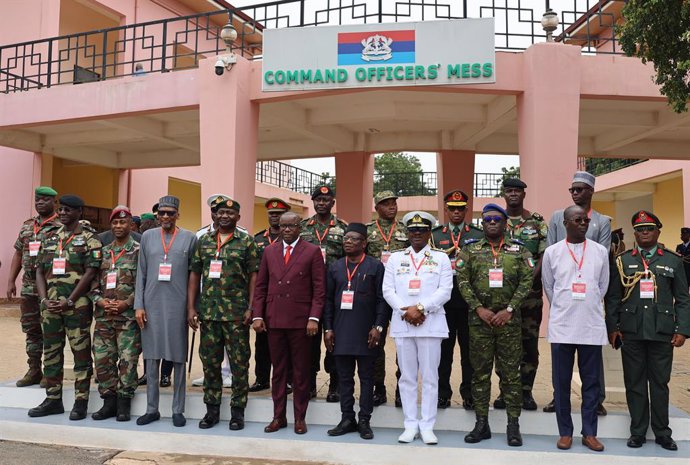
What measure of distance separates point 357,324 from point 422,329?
20.0 inches

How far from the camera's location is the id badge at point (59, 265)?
505 centimetres

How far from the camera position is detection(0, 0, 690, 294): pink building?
8773 millimetres

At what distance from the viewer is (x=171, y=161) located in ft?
50.2

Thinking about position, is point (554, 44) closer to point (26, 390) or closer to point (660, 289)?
point (660, 289)

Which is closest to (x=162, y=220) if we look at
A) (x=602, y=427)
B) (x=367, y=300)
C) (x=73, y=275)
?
(x=73, y=275)

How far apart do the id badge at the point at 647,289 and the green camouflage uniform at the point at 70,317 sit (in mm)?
4496

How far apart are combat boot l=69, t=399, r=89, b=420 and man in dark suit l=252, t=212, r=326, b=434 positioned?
66.5 inches

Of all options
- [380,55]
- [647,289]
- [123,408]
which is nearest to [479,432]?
[647,289]

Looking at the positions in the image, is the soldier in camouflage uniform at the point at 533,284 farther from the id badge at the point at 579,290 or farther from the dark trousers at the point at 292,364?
the dark trousers at the point at 292,364

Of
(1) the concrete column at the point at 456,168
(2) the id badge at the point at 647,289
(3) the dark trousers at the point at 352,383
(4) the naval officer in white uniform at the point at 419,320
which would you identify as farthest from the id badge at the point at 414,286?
(1) the concrete column at the point at 456,168

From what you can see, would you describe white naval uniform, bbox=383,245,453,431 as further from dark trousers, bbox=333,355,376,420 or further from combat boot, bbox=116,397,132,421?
combat boot, bbox=116,397,132,421

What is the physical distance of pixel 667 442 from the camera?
14.2 feet

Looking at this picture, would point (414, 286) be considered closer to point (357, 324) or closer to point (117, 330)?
point (357, 324)

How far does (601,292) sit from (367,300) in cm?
178
